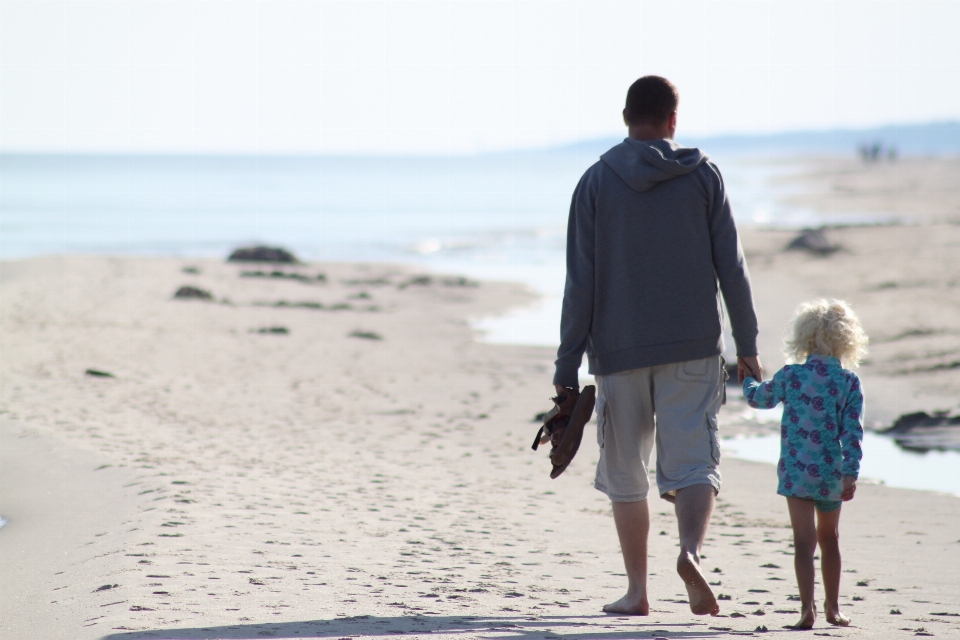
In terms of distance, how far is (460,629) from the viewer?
11.2 feet

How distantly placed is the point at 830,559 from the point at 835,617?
19 centimetres

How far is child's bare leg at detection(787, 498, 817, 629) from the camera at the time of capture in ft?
11.8

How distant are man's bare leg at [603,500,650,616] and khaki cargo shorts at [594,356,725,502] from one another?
48mm

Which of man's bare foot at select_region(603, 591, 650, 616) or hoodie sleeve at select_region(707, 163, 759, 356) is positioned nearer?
hoodie sleeve at select_region(707, 163, 759, 356)

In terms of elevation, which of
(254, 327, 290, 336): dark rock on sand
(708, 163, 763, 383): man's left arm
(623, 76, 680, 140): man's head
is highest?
(623, 76, 680, 140): man's head

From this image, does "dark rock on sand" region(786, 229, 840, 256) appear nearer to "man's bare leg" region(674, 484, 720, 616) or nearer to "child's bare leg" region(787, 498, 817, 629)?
"child's bare leg" region(787, 498, 817, 629)

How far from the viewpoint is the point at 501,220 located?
1623 inches

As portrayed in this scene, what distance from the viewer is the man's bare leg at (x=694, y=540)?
343cm

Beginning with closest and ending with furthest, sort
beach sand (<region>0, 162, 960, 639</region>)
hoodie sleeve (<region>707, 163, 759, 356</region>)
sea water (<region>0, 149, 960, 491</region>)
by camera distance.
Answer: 1. hoodie sleeve (<region>707, 163, 759, 356</region>)
2. beach sand (<region>0, 162, 960, 639</region>)
3. sea water (<region>0, 149, 960, 491</region>)

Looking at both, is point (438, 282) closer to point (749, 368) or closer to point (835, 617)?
point (749, 368)

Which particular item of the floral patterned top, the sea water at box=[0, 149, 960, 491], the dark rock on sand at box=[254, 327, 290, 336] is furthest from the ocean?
the floral patterned top

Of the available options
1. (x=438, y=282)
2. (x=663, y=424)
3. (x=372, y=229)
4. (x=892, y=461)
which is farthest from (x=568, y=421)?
(x=372, y=229)

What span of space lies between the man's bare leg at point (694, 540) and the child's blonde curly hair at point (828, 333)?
60 cm

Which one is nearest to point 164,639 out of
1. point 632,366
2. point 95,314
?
point 632,366
